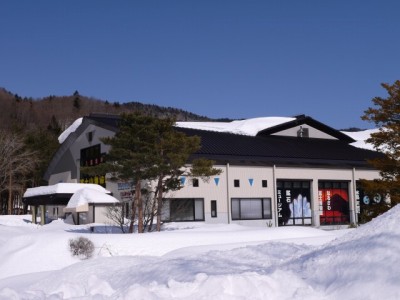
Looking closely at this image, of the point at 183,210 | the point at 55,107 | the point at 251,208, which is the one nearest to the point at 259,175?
the point at 251,208

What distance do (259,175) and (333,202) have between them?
6.44m

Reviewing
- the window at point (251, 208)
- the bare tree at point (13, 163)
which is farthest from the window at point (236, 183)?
the bare tree at point (13, 163)

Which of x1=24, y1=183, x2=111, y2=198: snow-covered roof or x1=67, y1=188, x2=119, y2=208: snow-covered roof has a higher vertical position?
x1=24, y1=183, x2=111, y2=198: snow-covered roof

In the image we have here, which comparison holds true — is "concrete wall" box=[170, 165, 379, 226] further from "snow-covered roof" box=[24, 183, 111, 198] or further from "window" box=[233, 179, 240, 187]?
"snow-covered roof" box=[24, 183, 111, 198]

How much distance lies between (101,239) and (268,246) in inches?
282

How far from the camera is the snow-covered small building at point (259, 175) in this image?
32.5 m

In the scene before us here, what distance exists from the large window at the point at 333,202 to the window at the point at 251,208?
15.1 ft

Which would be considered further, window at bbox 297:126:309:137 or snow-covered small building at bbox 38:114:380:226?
window at bbox 297:126:309:137

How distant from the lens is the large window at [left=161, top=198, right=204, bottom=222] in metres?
30.9

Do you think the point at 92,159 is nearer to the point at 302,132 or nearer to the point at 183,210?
the point at 183,210

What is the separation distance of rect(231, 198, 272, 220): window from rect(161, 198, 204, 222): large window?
2.22 m

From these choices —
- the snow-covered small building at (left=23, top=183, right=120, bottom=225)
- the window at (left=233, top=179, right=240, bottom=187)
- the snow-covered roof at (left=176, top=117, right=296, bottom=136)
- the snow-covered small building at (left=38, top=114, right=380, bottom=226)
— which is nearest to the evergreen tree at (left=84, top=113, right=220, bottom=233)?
the snow-covered small building at (left=38, top=114, right=380, bottom=226)

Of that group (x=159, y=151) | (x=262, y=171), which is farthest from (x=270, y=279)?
(x=262, y=171)

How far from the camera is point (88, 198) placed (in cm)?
3152
